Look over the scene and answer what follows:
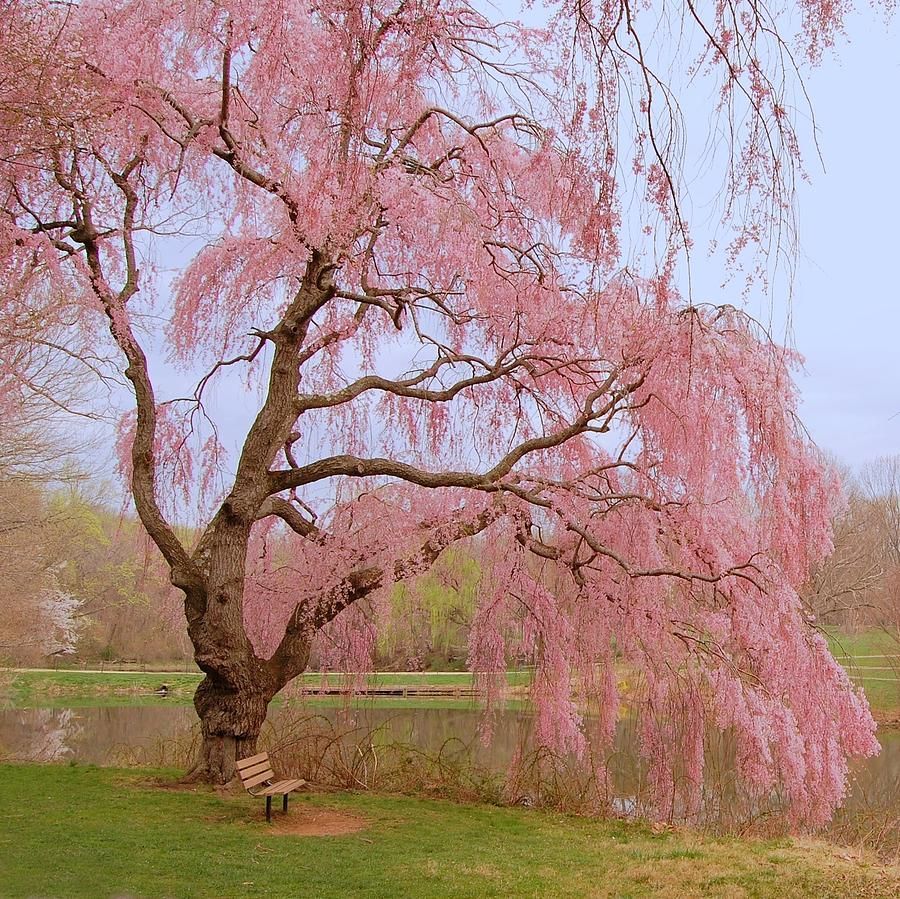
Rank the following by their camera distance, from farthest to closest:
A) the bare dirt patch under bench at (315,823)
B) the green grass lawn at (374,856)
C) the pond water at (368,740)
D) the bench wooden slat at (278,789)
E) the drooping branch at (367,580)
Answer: the pond water at (368,740) < the drooping branch at (367,580) < the bench wooden slat at (278,789) < the bare dirt patch under bench at (315,823) < the green grass lawn at (374,856)

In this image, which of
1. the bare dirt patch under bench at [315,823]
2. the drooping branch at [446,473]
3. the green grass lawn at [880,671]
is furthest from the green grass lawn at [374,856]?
the green grass lawn at [880,671]

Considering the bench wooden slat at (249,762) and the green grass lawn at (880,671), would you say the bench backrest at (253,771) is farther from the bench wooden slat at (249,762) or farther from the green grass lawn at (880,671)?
the green grass lawn at (880,671)

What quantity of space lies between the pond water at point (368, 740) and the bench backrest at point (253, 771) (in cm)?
185

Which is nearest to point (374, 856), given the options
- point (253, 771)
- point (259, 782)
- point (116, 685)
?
point (259, 782)

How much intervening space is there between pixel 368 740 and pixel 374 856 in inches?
150

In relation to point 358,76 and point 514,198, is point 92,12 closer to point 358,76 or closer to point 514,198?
point 514,198

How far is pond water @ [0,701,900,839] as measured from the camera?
10.0 metres

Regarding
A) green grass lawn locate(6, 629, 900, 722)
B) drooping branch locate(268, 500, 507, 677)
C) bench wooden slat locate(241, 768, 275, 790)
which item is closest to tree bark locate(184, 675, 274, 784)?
drooping branch locate(268, 500, 507, 677)

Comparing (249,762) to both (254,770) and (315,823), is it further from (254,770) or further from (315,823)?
(315,823)

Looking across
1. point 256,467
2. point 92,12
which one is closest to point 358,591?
point 256,467

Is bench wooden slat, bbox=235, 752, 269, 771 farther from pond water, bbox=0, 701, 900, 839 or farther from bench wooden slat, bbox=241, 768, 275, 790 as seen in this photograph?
pond water, bbox=0, 701, 900, 839

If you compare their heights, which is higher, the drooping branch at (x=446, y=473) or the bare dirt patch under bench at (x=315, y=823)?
the drooping branch at (x=446, y=473)

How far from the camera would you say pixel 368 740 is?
1035 cm

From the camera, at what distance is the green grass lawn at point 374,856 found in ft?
18.7
